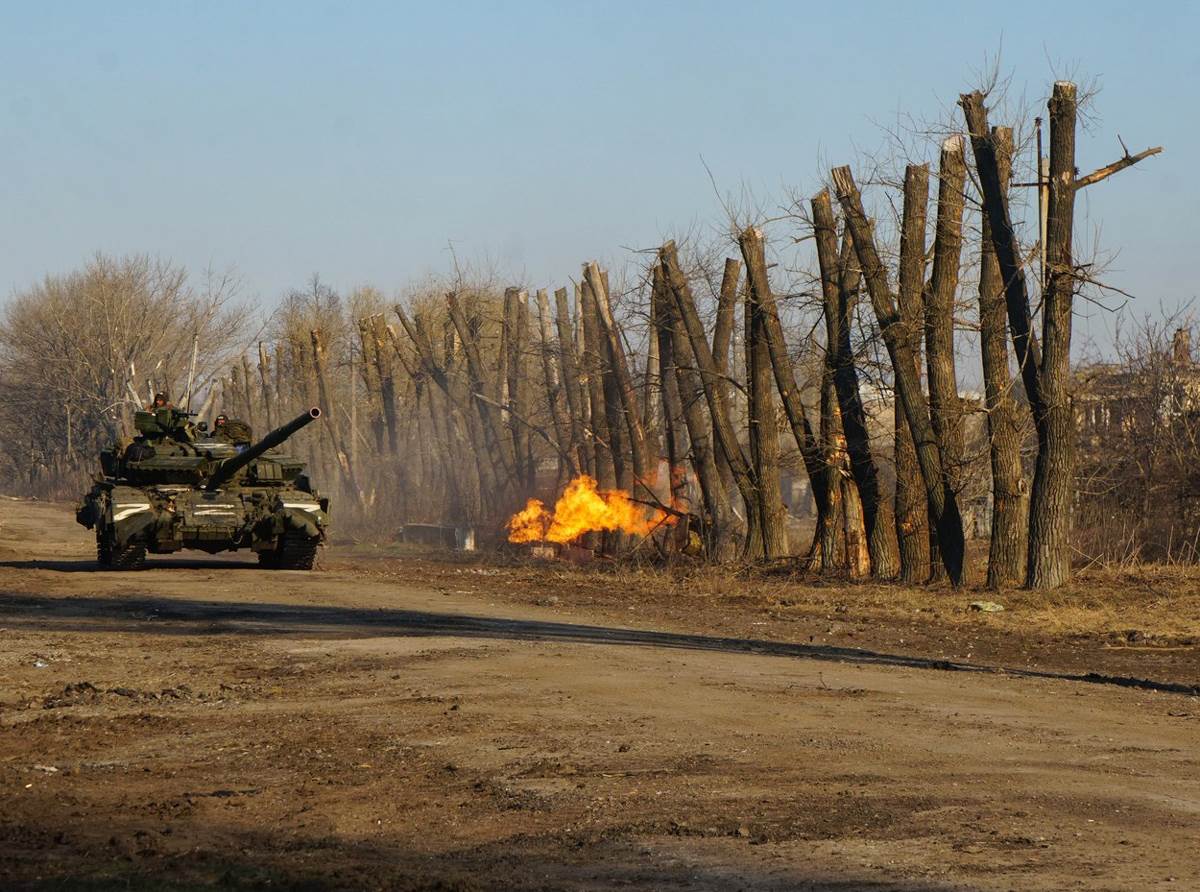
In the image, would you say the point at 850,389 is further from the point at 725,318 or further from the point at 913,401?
the point at 725,318

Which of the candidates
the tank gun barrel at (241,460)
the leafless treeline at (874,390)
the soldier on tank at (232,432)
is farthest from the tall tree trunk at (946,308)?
the soldier on tank at (232,432)

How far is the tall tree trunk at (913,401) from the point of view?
2184 cm

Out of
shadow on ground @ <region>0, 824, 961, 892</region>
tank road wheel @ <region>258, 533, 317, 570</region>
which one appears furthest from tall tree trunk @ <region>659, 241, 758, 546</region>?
shadow on ground @ <region>0, 824, 961, 892</region>

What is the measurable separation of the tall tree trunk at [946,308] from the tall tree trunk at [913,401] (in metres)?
0.18

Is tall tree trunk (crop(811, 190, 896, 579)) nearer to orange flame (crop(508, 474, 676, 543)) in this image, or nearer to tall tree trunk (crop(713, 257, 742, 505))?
tall tree trunk (crop(713, 257, 742, 505))

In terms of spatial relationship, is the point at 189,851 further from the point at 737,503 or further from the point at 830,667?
the point at 737,503

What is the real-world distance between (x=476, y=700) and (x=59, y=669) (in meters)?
4.23

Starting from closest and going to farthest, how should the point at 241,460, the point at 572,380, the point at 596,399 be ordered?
the point at 241,460 → the point at 596,399 → the point at 572,380

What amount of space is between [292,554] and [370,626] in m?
8.73

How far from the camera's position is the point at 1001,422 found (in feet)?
68.6

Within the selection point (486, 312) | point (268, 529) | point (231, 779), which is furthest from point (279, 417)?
point (231, 779)

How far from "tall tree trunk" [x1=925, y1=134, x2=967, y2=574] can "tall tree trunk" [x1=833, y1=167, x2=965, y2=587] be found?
0.18 meters

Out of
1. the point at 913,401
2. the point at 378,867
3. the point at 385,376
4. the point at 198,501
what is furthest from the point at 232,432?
the point at 385,376

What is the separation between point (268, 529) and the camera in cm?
2388
